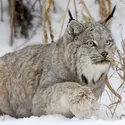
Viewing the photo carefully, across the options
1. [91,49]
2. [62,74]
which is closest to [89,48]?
[91,49]

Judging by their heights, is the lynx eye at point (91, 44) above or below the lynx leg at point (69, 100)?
above

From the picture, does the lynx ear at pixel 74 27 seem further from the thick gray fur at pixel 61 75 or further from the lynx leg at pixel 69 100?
the lynx leg at pixel 69 100

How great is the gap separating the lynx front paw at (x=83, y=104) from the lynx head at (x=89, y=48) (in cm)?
27

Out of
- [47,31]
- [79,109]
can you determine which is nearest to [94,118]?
[79,109]

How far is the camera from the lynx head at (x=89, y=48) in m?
5.59

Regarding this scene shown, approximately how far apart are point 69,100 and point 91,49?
1.70ft

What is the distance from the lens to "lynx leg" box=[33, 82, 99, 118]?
545 centimetres

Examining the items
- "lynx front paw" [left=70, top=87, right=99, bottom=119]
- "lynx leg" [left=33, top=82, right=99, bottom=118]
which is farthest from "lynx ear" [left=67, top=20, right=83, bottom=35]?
"lynx front paw" [left=70, top=87, right=99, bottom=119]

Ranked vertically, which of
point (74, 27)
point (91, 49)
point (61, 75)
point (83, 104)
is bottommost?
point (83, 104)

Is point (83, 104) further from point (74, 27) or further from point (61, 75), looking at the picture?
point (74, 27)

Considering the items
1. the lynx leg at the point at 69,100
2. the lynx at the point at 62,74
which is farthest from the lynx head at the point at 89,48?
the lynx leg at the point at 69,100

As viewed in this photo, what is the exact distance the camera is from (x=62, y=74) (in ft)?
19.4

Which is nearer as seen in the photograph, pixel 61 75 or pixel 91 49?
pixel 91 49

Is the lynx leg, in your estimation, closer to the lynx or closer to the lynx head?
the lynx
